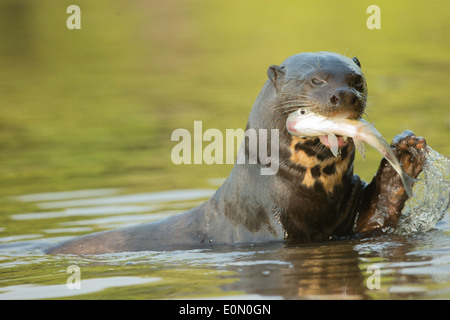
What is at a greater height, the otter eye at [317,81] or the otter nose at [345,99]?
the otter eye at [317,81]

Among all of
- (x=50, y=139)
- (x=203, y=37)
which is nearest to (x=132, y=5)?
(x=203, y=37)

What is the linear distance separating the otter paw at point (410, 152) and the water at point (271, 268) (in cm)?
18

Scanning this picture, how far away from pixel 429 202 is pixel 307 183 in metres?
1.15

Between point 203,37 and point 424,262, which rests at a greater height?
point 203,37

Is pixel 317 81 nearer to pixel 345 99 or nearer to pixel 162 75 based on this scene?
pixel 345 99

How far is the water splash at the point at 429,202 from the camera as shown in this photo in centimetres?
757

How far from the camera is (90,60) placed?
23.0 m

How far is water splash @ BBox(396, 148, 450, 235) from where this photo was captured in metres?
7.57

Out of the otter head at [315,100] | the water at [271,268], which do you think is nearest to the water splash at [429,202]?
the water at [271,268]

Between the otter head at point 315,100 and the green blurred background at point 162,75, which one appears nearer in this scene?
the otter head at point 315,100

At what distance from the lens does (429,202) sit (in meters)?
7.76

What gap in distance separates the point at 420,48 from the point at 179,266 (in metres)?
13.7

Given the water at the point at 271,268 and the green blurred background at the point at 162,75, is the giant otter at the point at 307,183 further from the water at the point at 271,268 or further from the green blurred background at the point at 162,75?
the green blurred background at the point at 162,75
